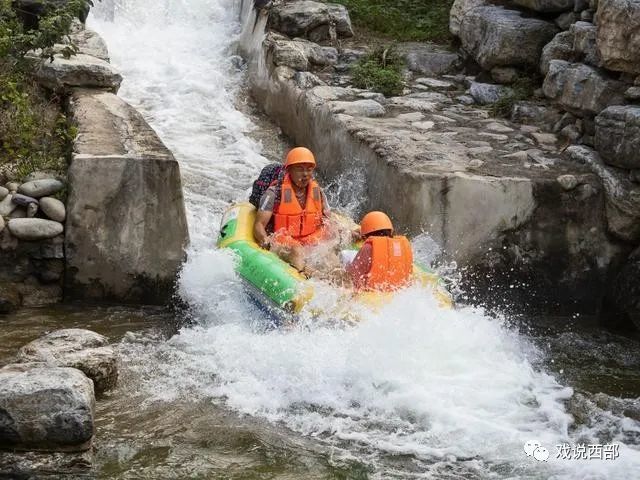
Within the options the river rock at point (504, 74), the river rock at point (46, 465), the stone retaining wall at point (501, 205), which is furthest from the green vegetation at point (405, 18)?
the river rock at point (46, 465)

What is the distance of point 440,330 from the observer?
6.44 meters

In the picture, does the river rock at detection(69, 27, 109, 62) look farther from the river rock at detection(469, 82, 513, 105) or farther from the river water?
the river rock at detection(469, 82, 513, 105)

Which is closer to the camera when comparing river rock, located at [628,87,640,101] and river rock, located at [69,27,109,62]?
river rock, located at [628,87,640,101]

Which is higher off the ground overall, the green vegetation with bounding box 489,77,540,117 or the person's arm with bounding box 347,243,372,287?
the green vegetation with bounding box 489,77,540,117

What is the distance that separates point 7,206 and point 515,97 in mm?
5339

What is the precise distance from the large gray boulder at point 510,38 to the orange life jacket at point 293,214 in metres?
3.78

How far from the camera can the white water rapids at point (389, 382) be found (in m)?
5.32

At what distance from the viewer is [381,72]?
1082 cm

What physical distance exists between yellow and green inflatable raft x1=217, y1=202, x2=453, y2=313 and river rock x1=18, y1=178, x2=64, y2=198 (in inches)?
52.4

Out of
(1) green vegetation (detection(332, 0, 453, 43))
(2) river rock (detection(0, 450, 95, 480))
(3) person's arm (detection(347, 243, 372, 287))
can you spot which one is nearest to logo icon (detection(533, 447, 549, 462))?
(3) person's arm (detection(347, 243, 372, 287))

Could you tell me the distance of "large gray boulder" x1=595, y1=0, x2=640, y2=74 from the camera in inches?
311

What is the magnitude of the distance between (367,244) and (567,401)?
1682 millimetres

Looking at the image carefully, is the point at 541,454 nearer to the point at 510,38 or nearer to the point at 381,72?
the point at 510,38

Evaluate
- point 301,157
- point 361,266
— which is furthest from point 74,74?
point 361,266
